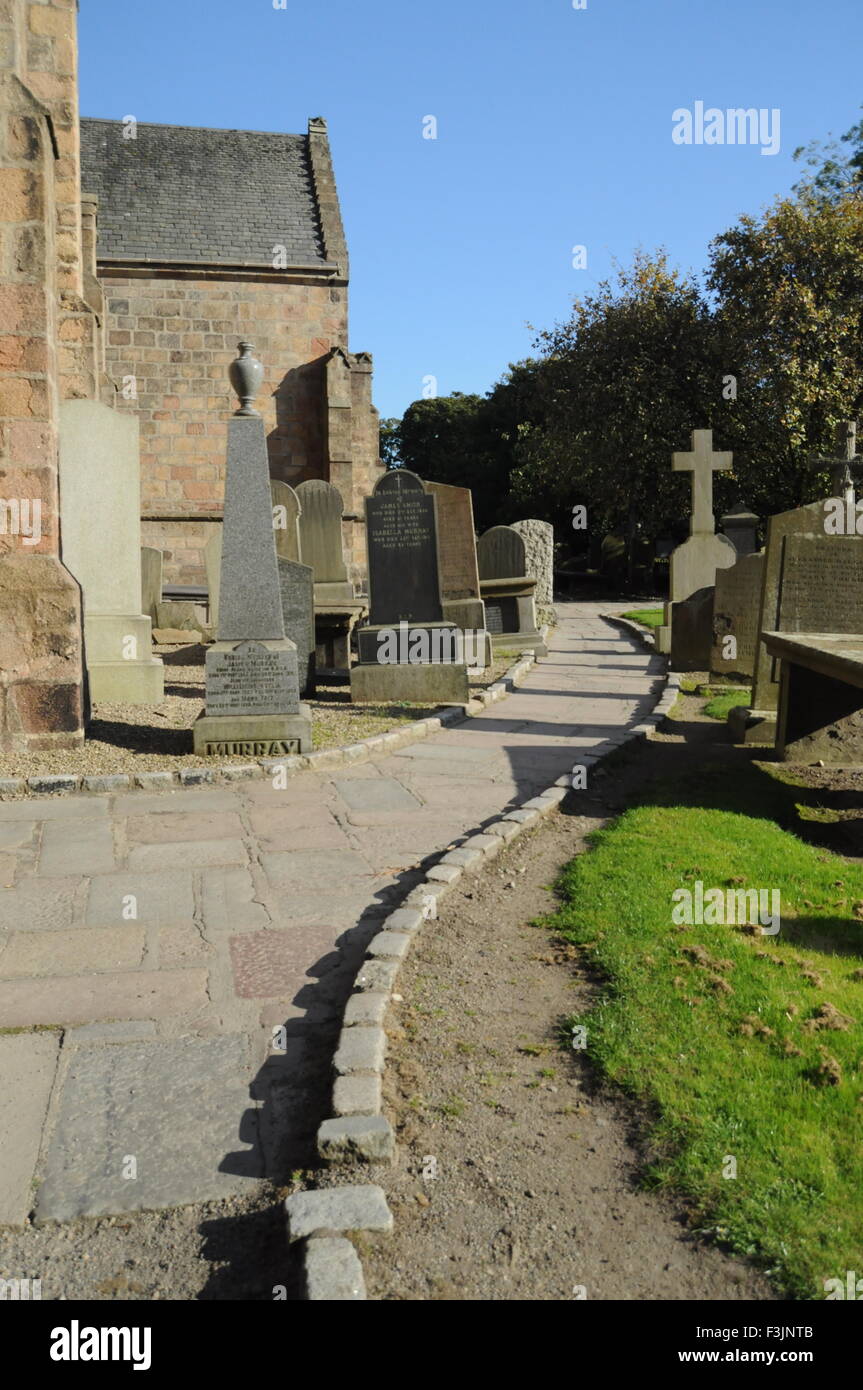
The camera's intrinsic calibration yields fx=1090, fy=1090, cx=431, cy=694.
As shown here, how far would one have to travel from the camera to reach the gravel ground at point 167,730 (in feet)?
23.1

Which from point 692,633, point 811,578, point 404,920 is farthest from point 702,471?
point 404,920

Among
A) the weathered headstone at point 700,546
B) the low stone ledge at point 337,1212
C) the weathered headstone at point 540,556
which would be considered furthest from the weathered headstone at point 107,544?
the weathered headstone at point 540,556

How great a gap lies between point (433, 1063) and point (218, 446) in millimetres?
19462

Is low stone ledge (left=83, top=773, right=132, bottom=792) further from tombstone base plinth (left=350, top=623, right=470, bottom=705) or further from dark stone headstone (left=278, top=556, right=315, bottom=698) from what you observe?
dark stone headstone (left=278, top=556, right=315, bottom=698)

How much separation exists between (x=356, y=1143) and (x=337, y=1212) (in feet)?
0.92

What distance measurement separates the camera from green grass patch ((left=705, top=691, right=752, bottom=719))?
31.8 feet

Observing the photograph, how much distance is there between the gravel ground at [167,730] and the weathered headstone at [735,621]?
2593mm

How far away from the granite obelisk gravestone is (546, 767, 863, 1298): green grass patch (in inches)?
111

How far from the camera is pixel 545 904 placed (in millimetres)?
4750

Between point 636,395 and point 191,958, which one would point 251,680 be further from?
point 636,395

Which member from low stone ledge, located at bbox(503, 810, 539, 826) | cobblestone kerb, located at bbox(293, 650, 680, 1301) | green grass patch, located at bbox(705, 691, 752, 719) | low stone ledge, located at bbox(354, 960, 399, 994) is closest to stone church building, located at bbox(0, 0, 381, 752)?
green grass patch, located at bbox(705, 691, 752, 719)

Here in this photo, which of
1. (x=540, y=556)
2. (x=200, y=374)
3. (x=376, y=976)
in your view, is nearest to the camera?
(x=376, y=976)

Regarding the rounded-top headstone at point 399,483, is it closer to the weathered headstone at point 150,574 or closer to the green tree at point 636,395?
the weathered headstone at point 150,574

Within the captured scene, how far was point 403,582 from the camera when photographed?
10344 mm
